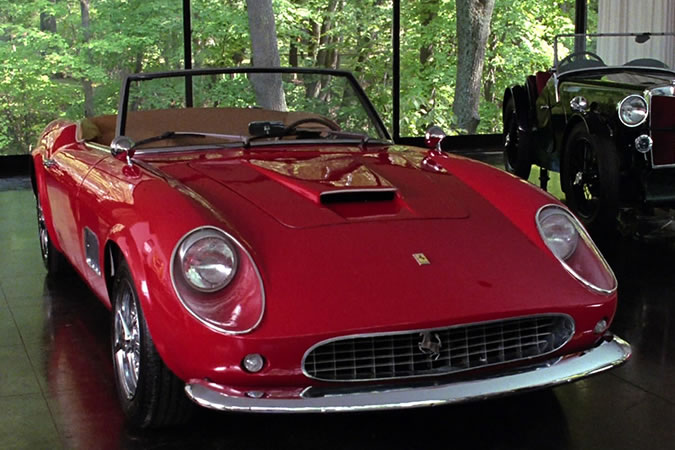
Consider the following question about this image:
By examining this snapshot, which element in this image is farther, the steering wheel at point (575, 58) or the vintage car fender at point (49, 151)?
the steering wheel at point (575, 58)

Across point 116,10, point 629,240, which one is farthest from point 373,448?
point 116,10

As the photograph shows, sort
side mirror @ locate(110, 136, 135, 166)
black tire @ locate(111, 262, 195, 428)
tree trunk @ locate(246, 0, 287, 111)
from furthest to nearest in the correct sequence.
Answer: tree trunk @ locate(246, 0, 287, 111) < side mirror @ locate(110, 136, 135, 166) < black tire @ locate(111, 262, 195, 428)

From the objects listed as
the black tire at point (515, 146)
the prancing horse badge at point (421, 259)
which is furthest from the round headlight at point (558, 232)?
the black tire at point (515, 146)

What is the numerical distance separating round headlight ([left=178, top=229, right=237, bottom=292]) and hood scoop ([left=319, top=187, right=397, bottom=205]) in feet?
1.44

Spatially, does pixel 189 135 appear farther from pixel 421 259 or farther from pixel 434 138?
pixel 421 259

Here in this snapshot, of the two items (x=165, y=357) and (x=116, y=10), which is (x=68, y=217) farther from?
(x=116, y=10)

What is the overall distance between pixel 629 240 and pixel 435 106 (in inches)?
315

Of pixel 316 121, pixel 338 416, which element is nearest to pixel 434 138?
pixel 316 121

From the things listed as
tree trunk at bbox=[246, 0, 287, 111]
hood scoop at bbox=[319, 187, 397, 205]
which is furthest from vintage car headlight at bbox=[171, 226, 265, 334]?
tree trunk at bbox=[246, 0, 287, 111]

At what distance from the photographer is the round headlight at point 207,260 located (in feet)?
7.86

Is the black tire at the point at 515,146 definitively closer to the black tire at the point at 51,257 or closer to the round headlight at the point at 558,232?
the black tire at the point at 51,257

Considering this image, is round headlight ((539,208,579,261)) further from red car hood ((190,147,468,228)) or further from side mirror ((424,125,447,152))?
side mirror ((424,125,447,152))

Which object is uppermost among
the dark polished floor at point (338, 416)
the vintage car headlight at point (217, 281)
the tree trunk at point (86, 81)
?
the tree trunk at point (86, 81)

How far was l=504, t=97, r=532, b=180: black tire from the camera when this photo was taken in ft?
24.4
